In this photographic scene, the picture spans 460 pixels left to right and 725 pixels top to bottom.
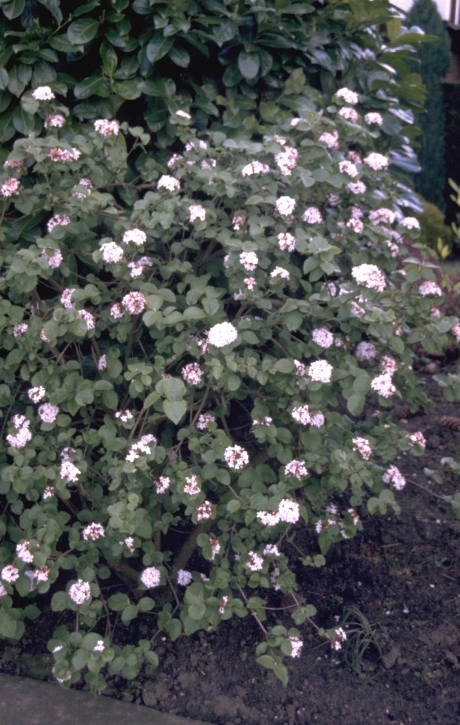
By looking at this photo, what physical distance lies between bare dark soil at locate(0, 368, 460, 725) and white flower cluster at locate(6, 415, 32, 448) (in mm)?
780

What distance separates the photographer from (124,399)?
2498 millimetres

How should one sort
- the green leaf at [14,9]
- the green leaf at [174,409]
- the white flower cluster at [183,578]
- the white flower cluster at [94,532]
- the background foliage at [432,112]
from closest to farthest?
the green leaf at [174,409] → the white flower cluster at [94,532] → the white flower cluster at [183,578] → the green leaf at [14,9] → the background foliage at [432,112]

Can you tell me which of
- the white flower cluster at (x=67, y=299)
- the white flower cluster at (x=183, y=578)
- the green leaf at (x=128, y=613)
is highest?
the white flower cluster at (x=67, y=299)

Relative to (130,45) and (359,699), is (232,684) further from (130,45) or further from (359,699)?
(130,45)

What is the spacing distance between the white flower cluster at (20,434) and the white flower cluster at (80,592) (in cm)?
42

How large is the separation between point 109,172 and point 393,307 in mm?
997

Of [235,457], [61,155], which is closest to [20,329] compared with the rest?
[61,155]

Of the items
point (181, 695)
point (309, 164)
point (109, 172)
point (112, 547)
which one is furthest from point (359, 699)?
point (109, 172)

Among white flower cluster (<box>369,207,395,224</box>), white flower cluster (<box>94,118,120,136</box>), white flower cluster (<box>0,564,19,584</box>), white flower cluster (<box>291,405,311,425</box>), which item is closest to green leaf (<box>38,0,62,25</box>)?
white flower cluster (<box>94,118,120,136</box>)

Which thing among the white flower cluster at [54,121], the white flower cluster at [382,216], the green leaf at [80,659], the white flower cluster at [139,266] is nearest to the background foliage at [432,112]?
the white flower cluster at [382,216]

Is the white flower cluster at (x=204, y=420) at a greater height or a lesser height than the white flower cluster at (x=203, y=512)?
greater

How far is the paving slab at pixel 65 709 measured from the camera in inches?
89.9

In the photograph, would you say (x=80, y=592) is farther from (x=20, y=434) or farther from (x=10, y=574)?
(x=20, y=434)

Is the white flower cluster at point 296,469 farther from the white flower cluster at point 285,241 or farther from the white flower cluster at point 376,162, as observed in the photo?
the white flower cluster at point 376,162
